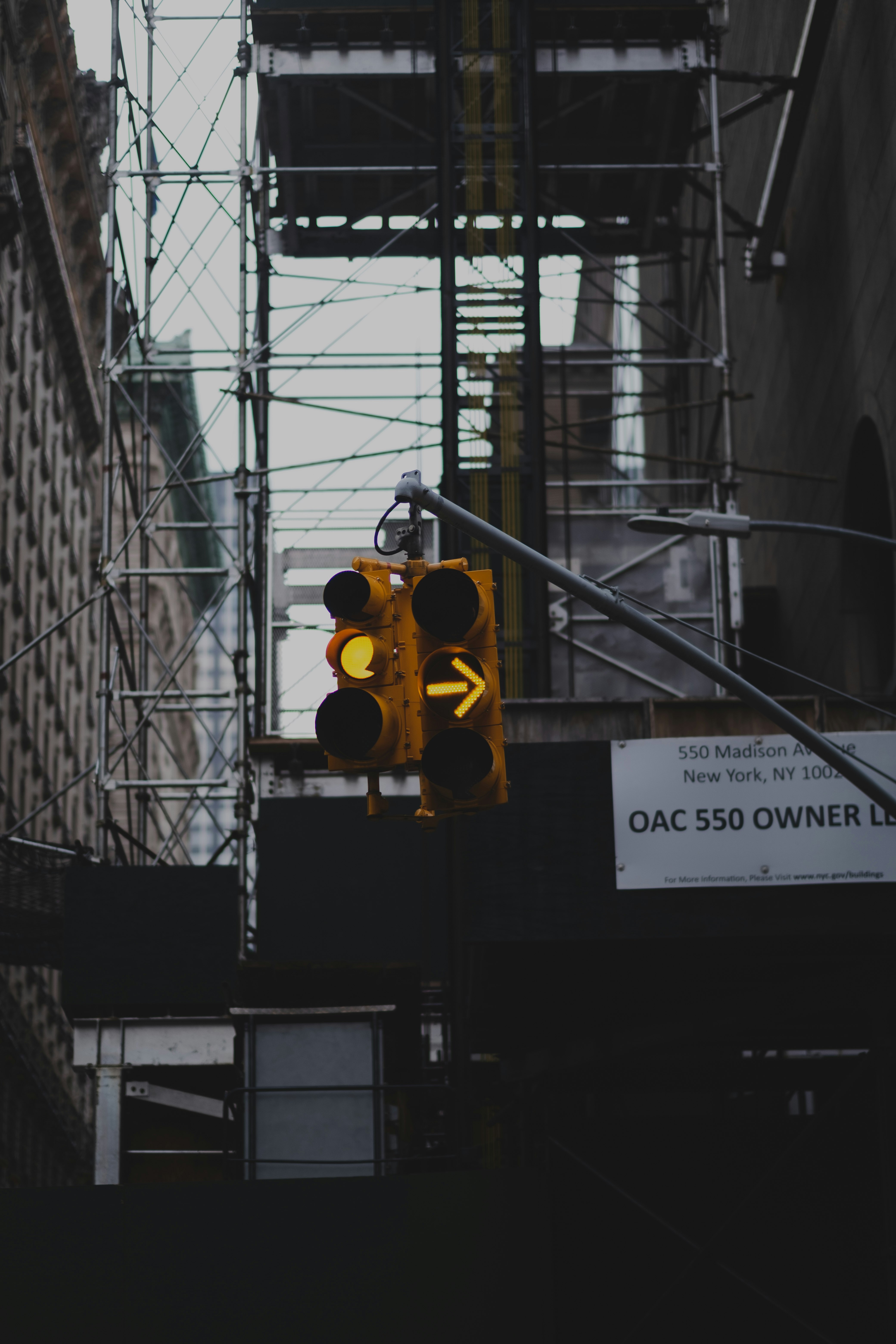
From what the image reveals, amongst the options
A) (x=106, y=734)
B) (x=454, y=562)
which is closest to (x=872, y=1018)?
(x=454, y=562)

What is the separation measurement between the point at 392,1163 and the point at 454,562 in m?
10.4

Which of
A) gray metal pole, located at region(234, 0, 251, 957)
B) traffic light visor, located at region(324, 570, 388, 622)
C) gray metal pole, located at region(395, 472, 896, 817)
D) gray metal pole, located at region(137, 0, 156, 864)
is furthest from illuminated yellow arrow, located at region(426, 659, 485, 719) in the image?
gray metal pole, located at region(137, 0, 156, 864)

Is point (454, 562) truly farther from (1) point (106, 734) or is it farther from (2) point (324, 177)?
(2) point (324, 177)

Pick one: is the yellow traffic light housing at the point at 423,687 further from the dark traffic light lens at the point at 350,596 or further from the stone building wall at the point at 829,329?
the stone building wall at the point at 829,329

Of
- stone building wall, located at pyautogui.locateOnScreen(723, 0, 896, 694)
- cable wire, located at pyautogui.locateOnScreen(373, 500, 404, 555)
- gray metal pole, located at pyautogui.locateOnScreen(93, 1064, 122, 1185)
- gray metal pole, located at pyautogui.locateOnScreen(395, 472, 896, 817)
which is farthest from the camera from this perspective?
stone building wall, located at pyautogui.locateOnScreen(723, 0, 896, 694)

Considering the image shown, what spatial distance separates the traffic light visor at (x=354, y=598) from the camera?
8469 mm

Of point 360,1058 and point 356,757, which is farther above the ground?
point 356,757

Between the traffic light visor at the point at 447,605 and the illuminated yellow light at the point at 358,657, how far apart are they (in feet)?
0.91

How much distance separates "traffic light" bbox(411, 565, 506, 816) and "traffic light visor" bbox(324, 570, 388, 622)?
19cm

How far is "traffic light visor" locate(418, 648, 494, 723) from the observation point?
8.23 m

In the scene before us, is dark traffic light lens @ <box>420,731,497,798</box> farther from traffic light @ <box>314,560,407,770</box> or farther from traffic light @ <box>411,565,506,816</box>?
traffic light @ <box>314,560,407,770</box>

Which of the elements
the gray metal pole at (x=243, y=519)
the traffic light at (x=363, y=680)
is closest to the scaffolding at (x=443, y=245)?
the gray metal pole at (x=243, y=519)

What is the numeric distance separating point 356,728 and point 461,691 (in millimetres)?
527

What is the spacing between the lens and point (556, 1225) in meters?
14.8
